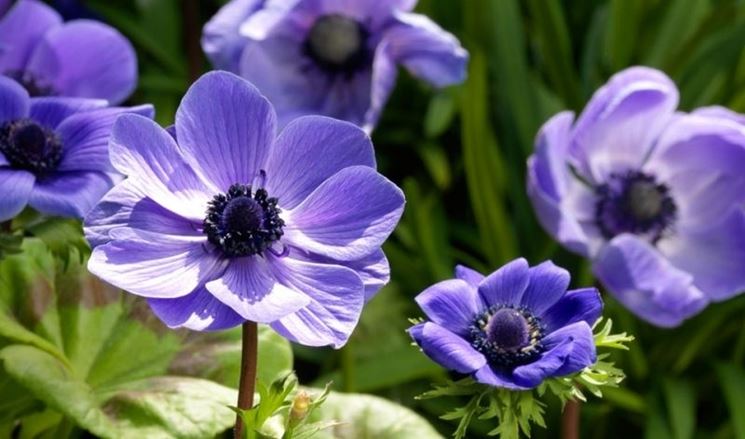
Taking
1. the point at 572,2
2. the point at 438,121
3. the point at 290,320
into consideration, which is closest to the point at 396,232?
the point at 438,121

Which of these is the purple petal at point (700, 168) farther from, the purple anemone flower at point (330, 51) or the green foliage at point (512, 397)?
the green foliage at point (512, 397)

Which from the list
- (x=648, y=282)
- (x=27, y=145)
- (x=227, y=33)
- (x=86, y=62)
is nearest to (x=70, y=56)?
(x=86, y=62)

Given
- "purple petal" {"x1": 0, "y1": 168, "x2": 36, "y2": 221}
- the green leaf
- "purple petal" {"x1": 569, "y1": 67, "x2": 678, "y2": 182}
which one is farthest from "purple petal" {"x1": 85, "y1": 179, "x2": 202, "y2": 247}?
the green leaf

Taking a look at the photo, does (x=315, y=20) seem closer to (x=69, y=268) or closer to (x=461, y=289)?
(x=69, y=268)

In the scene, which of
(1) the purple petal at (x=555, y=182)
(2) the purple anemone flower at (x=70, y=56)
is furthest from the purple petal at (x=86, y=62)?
(1) the purple petal at (x=555, y=182)

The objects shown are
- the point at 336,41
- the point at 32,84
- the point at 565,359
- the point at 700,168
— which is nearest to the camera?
the point at 565,359

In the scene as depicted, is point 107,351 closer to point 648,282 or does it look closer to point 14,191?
point 14,191

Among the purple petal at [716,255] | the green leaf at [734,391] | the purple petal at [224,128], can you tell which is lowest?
the green leaf at [734,391]
